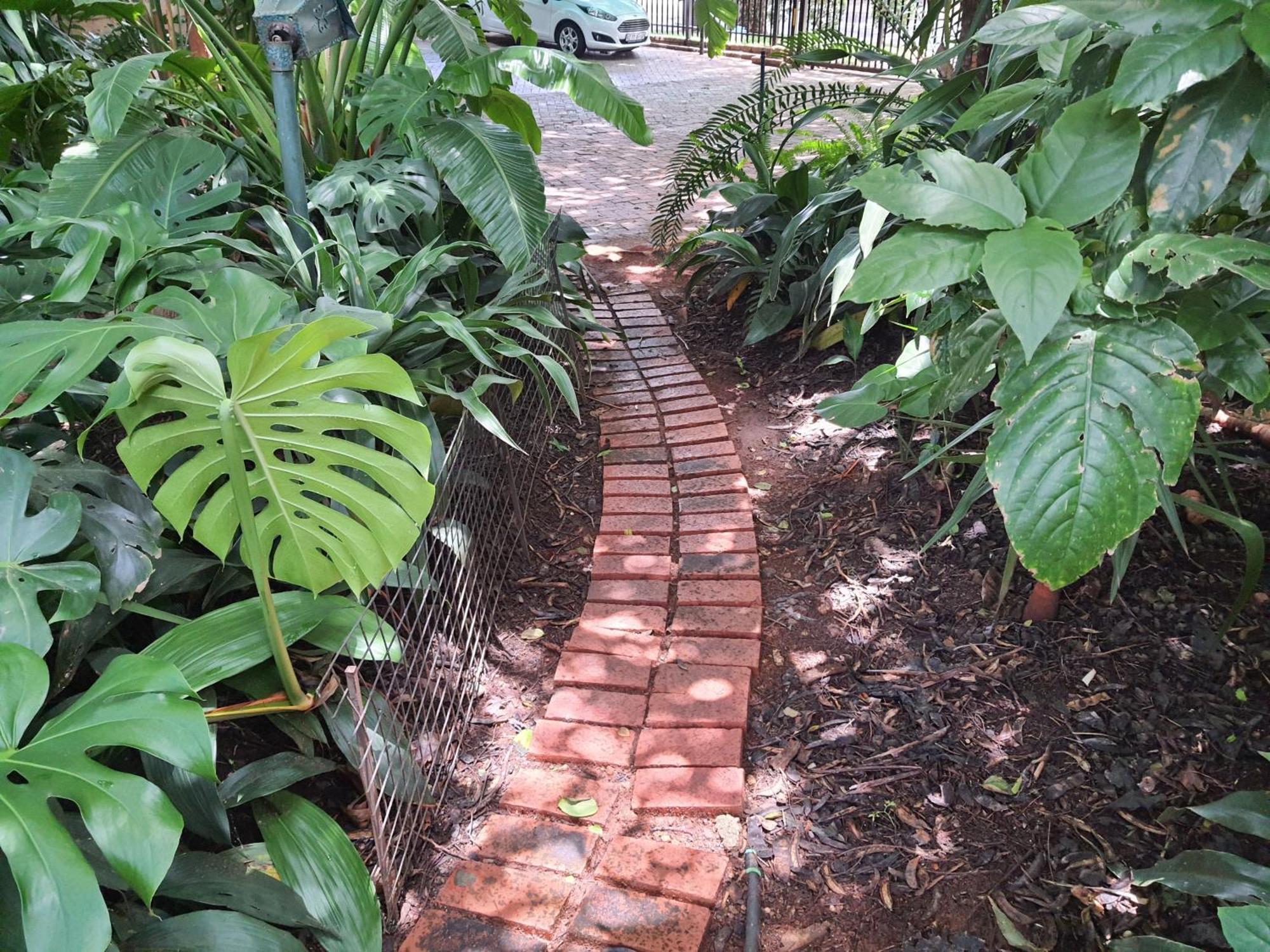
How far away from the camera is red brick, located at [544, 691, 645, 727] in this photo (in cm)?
224

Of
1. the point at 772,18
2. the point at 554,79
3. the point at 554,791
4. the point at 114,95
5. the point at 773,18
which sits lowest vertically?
the point at 554,791

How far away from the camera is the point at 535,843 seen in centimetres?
195

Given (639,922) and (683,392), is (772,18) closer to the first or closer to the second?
(683,392)

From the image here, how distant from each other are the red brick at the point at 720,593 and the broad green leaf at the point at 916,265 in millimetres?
1319

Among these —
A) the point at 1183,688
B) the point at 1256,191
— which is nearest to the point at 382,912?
the point at 1183,688

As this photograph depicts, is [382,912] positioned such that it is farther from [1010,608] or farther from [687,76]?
[687,76]

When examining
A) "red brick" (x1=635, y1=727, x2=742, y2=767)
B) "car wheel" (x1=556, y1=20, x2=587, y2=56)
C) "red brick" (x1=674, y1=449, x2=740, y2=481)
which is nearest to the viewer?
"red brick" (x1=635, y1=727, x2=742, y2=767)

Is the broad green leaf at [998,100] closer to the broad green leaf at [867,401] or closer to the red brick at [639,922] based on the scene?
the broad green leaf at [867,401]

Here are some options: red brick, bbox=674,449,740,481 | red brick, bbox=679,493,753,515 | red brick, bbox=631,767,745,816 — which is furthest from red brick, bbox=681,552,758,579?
red brick, bbox=631,767,745,816

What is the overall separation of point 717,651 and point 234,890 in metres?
1.24

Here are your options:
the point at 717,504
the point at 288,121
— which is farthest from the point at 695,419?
the point at 288,121

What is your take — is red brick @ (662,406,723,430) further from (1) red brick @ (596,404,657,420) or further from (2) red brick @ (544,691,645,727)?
(2) red brick @ (544,691,645,727)

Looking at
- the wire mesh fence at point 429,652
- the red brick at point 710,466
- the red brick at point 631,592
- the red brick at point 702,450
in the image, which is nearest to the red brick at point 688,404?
the red brick at point 702,450

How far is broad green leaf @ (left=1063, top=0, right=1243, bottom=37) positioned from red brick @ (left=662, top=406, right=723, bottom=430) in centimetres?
214
